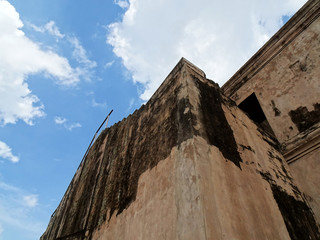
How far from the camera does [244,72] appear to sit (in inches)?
221

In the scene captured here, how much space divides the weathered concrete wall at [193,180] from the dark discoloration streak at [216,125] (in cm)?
2

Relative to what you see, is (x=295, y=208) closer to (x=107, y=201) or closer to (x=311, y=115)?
(x=311, y=115)

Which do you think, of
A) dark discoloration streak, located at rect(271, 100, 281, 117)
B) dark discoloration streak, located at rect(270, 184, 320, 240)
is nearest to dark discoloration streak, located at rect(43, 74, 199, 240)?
dark discoloration streak, located at rect(270, 184, 320, 240)

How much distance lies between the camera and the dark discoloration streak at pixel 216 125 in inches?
97.6

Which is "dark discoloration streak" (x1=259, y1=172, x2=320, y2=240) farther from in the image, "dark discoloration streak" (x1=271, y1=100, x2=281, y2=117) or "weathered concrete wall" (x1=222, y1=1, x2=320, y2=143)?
"dark discoloration streak" (x1=271, y1=100, x2=281, y2=117)

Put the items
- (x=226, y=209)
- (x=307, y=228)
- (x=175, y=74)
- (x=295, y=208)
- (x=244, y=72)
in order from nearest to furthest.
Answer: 1. (x=226, y=209)
2. (x=307, y=228)
3. (x=295, y=208)
4. (x=175, y=74)
5. (x=244, y=72)

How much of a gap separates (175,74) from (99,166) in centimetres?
270

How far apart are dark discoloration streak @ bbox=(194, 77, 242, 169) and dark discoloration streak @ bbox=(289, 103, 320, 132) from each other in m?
1.65

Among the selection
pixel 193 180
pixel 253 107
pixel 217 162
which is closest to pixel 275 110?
pixel 253 107

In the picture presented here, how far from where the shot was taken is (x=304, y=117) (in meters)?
3.88

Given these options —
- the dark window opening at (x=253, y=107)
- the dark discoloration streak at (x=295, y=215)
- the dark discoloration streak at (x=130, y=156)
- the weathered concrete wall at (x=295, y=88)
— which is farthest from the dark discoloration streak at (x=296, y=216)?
the dark window opening at (x=253, y=107)

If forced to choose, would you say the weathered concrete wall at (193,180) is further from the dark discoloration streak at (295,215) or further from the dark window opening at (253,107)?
the dark window opening at (253,107)

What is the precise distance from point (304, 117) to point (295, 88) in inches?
27.8

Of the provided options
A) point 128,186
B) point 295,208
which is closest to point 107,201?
point 128,186
